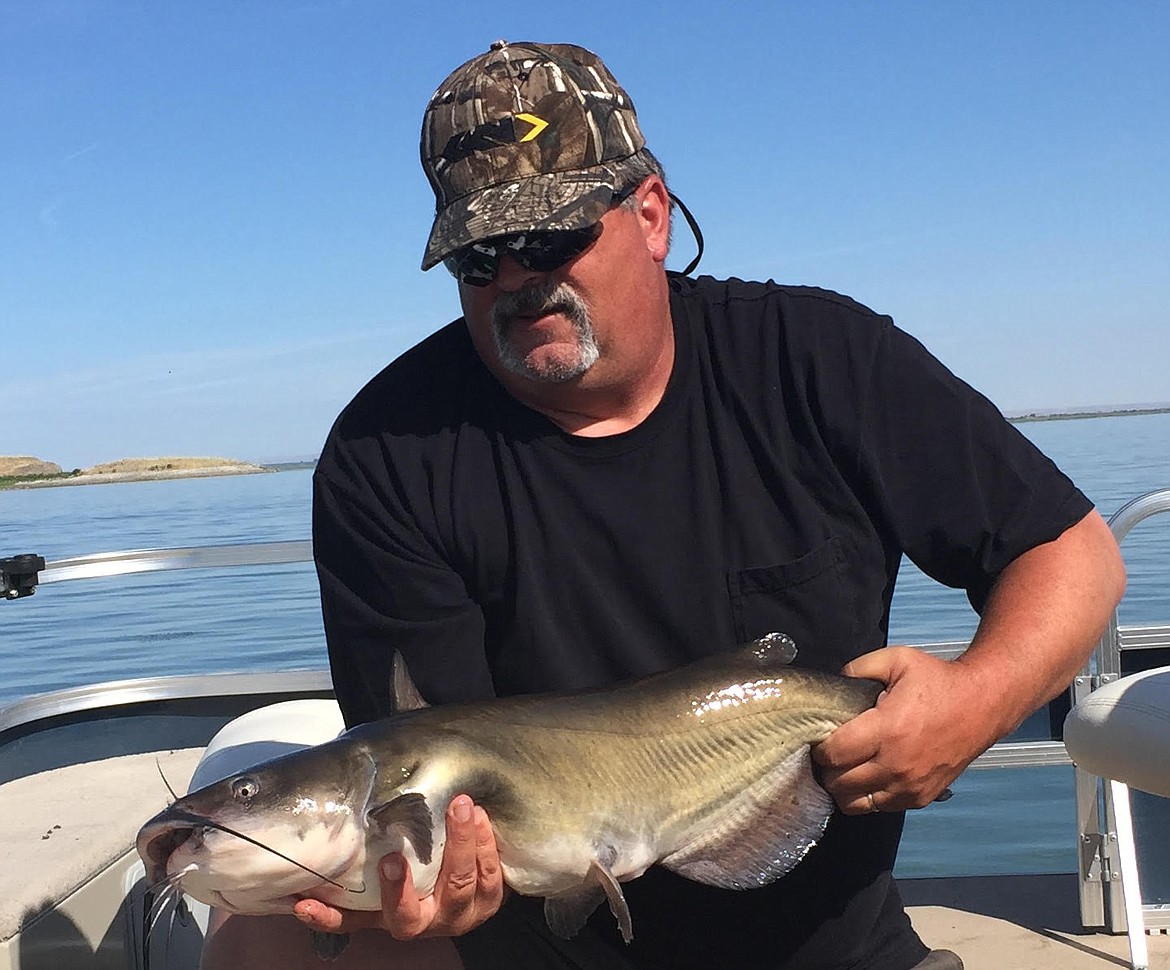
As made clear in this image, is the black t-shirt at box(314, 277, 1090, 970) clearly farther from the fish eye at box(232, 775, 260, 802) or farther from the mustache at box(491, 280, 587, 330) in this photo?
the fish eye at box(232, 775, 260, 802)

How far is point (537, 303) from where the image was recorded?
111 inches

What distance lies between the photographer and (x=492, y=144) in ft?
9.37

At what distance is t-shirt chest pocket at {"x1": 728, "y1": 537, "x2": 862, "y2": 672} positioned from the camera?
2.76 m

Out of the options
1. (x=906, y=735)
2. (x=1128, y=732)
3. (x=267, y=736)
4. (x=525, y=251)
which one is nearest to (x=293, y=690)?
(x=267, y=736)

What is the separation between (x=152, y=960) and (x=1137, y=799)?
3.42 m

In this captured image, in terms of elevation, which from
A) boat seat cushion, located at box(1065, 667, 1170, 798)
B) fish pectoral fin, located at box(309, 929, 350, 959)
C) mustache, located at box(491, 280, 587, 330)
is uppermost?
mustache, located at box(491, 280, 587, 330)

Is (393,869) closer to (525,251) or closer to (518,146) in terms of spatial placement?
(525,251)

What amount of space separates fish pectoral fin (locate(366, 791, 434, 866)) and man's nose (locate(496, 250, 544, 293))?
1133mm

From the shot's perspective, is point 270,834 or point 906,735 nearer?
point 270,834

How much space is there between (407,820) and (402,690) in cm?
36

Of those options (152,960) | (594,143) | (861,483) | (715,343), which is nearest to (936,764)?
(861,483)

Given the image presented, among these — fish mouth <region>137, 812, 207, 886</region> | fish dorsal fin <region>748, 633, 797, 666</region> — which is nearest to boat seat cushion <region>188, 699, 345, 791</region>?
fish mouth <region>137, 812, 207, 886</region>

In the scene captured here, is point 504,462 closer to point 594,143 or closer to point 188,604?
point 594,143

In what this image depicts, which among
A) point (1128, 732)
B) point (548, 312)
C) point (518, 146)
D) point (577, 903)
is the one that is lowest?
point (1128, 732)
